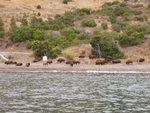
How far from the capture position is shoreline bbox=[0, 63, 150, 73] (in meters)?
59.7

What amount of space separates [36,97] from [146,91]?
29.0 ft

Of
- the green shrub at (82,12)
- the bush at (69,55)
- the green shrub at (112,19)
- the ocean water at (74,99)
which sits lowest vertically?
the ocean water at (74,99)

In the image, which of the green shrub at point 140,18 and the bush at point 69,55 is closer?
the bush at point 69,55

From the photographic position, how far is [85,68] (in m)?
61.5

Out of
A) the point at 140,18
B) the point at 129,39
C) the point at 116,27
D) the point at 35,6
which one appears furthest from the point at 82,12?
the point at 129,39

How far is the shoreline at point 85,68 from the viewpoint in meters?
59.7

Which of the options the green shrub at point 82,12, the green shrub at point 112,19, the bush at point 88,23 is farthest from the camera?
the green shrub at point 82,12

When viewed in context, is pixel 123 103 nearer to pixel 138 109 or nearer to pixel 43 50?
pixel 138 109

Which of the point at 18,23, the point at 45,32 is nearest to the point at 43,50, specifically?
the point at 45,32

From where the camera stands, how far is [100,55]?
7075 centimetres

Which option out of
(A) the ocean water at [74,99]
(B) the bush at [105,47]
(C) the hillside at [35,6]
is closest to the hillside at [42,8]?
(C) the hillside at [35,6]

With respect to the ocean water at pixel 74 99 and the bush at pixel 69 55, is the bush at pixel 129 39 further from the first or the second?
the ocean water at pixel 74 99

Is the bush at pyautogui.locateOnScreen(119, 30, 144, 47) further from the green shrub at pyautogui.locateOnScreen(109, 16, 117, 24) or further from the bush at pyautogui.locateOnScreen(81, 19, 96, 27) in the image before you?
the green shrub at pyautogui.locateOnScreen(109, 16, 117, 24)

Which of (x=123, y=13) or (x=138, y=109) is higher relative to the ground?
(x=123, y=13)
